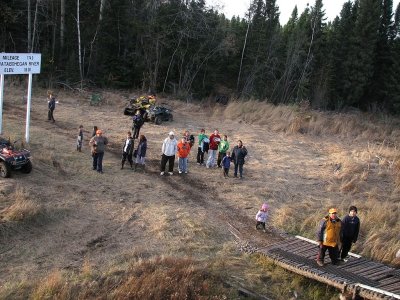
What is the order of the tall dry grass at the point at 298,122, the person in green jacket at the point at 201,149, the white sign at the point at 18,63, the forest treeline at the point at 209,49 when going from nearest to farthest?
the white sign at the point at 18,63 → the person in green jacket at the point at 201,149 → the tall dry grass at the point at 298,122 → the forest treeline at the point at 209,49

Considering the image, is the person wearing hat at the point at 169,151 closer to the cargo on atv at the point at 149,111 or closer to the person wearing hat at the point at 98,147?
the person wearing hat at the point at 98,147

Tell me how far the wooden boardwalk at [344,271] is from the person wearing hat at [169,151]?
5635mm

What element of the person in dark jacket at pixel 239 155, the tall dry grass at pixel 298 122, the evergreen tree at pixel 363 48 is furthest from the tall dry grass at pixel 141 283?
the evergreen tree at pixel 363 48

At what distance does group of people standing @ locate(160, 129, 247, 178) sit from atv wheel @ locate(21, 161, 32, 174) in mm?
4132

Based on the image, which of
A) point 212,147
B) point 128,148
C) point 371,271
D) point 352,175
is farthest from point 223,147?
point 371,271

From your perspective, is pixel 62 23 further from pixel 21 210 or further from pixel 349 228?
pixel 349 228

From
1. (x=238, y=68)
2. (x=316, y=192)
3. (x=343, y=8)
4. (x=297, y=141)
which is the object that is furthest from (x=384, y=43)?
(x=316, y=192)

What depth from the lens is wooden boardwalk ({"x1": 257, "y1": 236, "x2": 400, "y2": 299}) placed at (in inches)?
370

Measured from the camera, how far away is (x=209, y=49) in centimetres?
3791

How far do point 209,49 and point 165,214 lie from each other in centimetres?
2694

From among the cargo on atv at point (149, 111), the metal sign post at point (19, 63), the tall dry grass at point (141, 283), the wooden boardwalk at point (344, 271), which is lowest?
the tall dry grass at point (141, 283)

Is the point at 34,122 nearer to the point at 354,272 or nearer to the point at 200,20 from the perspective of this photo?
the point at 354,272

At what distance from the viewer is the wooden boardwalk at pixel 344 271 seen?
9409 millimetres

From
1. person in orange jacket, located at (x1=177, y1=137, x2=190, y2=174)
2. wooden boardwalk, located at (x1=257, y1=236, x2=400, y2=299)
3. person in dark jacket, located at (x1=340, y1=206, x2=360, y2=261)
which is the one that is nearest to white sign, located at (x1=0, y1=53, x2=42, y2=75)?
person in orange jacket, located at (x1=177, y1=137, x2=190, y2=174)
